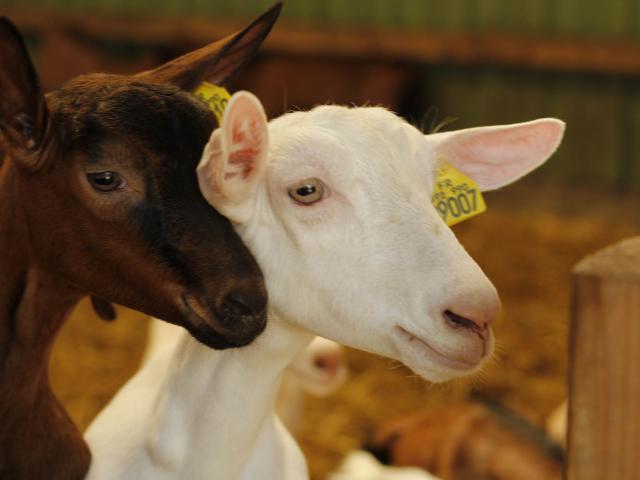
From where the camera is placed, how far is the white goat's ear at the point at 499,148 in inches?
76.2

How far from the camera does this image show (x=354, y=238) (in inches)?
67.0

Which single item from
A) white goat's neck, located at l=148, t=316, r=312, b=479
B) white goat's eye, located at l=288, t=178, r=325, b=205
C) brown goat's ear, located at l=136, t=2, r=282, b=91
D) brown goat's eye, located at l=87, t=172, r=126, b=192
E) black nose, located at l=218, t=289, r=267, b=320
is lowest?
white goat's neck, located at l=148, t=316, r=312, b=479

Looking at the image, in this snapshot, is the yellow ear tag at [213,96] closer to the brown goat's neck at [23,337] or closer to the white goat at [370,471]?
the brown goat's neck at [23,337]

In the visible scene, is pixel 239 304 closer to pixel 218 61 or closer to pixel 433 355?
pixel 433 355

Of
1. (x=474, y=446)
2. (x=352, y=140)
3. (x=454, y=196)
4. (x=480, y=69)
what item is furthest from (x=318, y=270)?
(x=480, y=69)

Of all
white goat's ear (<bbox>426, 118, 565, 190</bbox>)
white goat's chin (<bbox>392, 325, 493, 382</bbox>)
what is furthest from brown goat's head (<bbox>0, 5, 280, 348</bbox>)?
white goat's ear (<bbox>426, 118, 565, 190</bbox>)

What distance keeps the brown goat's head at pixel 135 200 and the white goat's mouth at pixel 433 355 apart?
235 mm

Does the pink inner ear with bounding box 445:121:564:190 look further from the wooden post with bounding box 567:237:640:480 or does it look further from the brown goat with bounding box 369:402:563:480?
the brown goat with bounding box 369:402:563:480

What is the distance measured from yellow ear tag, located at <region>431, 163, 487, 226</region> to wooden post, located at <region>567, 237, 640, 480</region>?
0.31m

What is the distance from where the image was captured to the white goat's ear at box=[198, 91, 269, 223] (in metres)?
1.55

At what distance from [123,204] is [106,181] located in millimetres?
45

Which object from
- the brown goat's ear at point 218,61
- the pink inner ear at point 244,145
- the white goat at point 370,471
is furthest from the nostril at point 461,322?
the white goat at point 370,471

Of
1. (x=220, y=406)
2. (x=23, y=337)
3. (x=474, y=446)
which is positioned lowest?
(x=474, y=446)

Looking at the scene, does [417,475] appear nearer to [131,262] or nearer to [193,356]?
[193,356]
